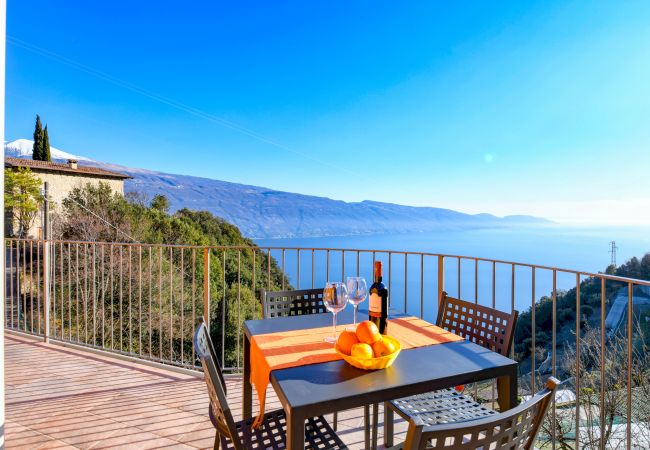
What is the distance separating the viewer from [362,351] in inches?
47.6

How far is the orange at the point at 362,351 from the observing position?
1.20 meters

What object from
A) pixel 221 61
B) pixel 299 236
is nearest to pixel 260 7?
pixel 221 61

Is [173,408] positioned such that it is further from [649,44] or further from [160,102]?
[160,102]

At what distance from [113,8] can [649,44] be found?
60.4ft

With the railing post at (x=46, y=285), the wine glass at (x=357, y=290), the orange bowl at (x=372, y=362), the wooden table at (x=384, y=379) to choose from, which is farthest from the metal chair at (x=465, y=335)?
the railing post at (x=46, y=285)

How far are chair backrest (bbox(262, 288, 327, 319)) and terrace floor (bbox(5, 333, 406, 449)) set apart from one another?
82 cm

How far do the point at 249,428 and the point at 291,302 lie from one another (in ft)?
2.67

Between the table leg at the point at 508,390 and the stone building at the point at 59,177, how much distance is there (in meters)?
25.3

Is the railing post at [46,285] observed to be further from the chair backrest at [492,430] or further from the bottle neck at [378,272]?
the chair backrest at [492,430]

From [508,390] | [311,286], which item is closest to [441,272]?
[311,286]

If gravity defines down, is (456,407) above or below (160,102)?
below

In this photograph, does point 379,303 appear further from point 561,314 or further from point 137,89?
point 137,89

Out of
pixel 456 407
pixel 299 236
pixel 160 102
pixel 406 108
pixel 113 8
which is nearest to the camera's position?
pixel 456 407

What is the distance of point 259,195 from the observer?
52.0 meters
